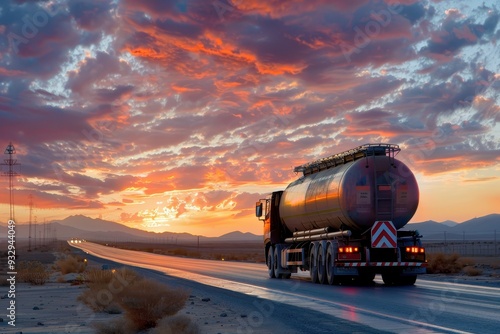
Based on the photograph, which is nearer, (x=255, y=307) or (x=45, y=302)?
(x=255, y=307)

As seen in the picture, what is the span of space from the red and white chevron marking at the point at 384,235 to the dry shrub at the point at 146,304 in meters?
11.7

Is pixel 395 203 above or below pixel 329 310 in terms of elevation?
above

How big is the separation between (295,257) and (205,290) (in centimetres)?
620

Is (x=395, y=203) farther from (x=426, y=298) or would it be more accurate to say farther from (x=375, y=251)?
(x=426, y=298)

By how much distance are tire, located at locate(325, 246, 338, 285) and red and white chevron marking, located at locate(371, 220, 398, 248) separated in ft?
5.24

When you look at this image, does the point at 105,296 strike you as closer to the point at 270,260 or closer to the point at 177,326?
the point at 177,326

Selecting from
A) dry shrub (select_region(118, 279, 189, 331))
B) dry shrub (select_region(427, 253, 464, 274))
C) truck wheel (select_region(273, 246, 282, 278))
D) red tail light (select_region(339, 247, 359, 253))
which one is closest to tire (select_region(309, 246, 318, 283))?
red tail light (select_region(339, 247, 359, 253))

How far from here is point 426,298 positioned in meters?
20.2

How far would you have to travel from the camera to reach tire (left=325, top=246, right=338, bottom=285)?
26422 millimetres

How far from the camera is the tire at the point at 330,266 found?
86.7ft

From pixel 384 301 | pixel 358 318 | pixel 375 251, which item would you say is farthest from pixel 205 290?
pixel 358 318

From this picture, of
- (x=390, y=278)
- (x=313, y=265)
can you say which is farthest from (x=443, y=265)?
(x=313, y=265)

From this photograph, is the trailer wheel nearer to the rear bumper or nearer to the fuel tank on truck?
the fuel tank on truck

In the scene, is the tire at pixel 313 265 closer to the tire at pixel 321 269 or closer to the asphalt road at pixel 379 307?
the tire at pixel 321 269
